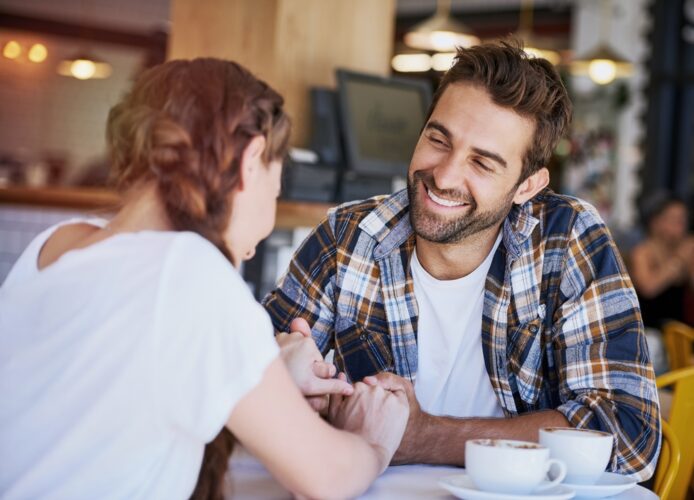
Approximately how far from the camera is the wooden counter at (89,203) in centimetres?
374

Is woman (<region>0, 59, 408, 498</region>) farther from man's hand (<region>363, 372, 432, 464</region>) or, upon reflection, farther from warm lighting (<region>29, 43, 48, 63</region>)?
warm lighting (<region>29, 43, 48, 63</region>)

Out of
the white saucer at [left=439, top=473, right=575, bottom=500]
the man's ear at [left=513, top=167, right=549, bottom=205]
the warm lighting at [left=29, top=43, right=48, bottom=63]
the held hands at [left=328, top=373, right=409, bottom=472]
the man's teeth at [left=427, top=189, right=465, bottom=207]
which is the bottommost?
the white saucer at [left=439, top=473, right=575, bottom=500]

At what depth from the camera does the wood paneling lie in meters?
4.24

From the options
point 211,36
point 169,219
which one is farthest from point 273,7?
point 169,219

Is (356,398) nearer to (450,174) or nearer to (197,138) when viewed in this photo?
(197,138)

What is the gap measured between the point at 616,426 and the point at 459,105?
2.40 ft

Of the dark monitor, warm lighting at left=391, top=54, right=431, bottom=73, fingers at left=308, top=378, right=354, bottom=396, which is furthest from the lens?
warm lighting at left=391, top=54, right=431, bottom=73

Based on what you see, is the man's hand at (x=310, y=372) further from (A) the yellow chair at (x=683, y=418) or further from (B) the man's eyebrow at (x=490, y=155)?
(A) the yellow chair at (x=683, y=418)

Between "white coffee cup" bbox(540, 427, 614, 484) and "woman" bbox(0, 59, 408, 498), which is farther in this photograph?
"white coffee cup" bbox(540, 427, 614, 484)

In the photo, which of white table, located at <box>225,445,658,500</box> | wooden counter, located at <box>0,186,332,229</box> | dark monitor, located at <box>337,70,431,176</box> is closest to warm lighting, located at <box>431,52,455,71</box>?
wooden counter, located at <box>0,186,332,229</box>

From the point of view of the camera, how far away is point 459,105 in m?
2.10

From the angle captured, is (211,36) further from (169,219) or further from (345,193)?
(169,219)

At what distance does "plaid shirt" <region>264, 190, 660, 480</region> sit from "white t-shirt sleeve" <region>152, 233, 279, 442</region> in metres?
0.81

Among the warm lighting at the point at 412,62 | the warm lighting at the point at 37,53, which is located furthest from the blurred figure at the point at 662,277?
the warm lighting at the point at 37,53
